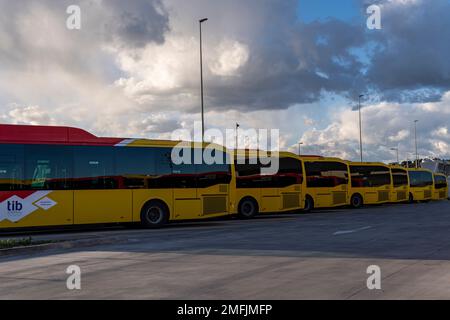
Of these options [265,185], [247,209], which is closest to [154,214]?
[247,209]

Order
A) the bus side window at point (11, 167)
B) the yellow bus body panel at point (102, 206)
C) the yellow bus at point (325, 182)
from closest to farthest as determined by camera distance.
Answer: the bus side window at point (11, 167) < the yellow bus body panel at point (102, 206) < the yellow bus at point (325, 182)

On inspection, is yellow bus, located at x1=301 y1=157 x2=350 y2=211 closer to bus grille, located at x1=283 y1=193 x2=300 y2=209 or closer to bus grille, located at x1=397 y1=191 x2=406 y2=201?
bus grille, located at x1=283 y1=193 x2=300 y2=209

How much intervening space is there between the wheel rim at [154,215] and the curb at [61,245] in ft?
15.6

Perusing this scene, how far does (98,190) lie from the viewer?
1828cm

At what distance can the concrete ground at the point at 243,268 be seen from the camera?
732 centimetres

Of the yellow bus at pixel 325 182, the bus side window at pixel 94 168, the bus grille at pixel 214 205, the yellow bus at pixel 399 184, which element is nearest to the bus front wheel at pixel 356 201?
the yellow bus at pixel 325 182

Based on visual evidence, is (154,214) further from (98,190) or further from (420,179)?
(420,179)

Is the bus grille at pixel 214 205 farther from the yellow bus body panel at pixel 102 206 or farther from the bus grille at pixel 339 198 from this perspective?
the bus grille at pixel 339 198
